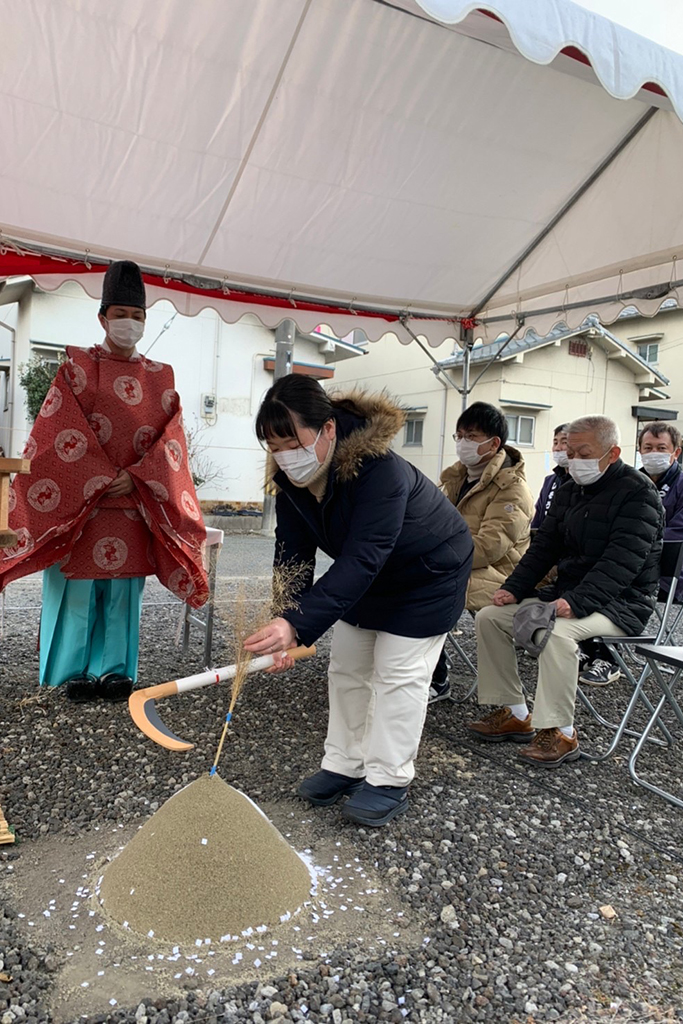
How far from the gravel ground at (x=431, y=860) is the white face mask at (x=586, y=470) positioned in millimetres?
1215

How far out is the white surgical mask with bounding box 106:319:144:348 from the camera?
133 inches

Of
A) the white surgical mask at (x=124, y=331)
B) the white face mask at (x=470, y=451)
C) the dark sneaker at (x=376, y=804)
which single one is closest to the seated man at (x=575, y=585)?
the white face mask at (x=470, y=451)

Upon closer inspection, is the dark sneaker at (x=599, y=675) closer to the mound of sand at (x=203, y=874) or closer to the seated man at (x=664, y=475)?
the seated man at (x=664, y=475)

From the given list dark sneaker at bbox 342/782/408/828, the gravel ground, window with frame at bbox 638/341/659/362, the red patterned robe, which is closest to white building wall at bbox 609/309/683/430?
window with frame at bbox 638/341/659/362

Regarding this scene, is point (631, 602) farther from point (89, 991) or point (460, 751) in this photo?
point (89, 991)

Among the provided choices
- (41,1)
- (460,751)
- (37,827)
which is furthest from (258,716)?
(41,1)

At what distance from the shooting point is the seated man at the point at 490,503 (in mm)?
3773

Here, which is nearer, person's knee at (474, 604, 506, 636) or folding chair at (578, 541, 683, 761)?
folding chair at (578, 541, 683, 761)

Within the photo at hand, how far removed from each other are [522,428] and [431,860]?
15355 mm

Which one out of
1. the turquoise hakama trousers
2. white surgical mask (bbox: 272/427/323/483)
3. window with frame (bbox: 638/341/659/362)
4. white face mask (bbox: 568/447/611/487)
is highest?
window with frame (bbox: 638/341/659/362)

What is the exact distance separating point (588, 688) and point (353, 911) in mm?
2776

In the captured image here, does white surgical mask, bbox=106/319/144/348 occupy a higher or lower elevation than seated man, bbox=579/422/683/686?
higher

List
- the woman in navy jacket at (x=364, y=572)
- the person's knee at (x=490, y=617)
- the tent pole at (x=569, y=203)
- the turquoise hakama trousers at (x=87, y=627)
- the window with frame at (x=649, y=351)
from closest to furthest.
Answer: the woman in navy jacket at (x=364, y=572), the person's knee at (x=490, y=617), the turquoise hakama trousers at (x=87, y=627), the tent pole at (x=569, y=203), the window with frame at (x=649, y=351)

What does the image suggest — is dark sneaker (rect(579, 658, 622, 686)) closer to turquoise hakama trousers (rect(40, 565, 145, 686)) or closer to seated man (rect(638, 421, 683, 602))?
seated man (rect(638, 421, 683, 602))
